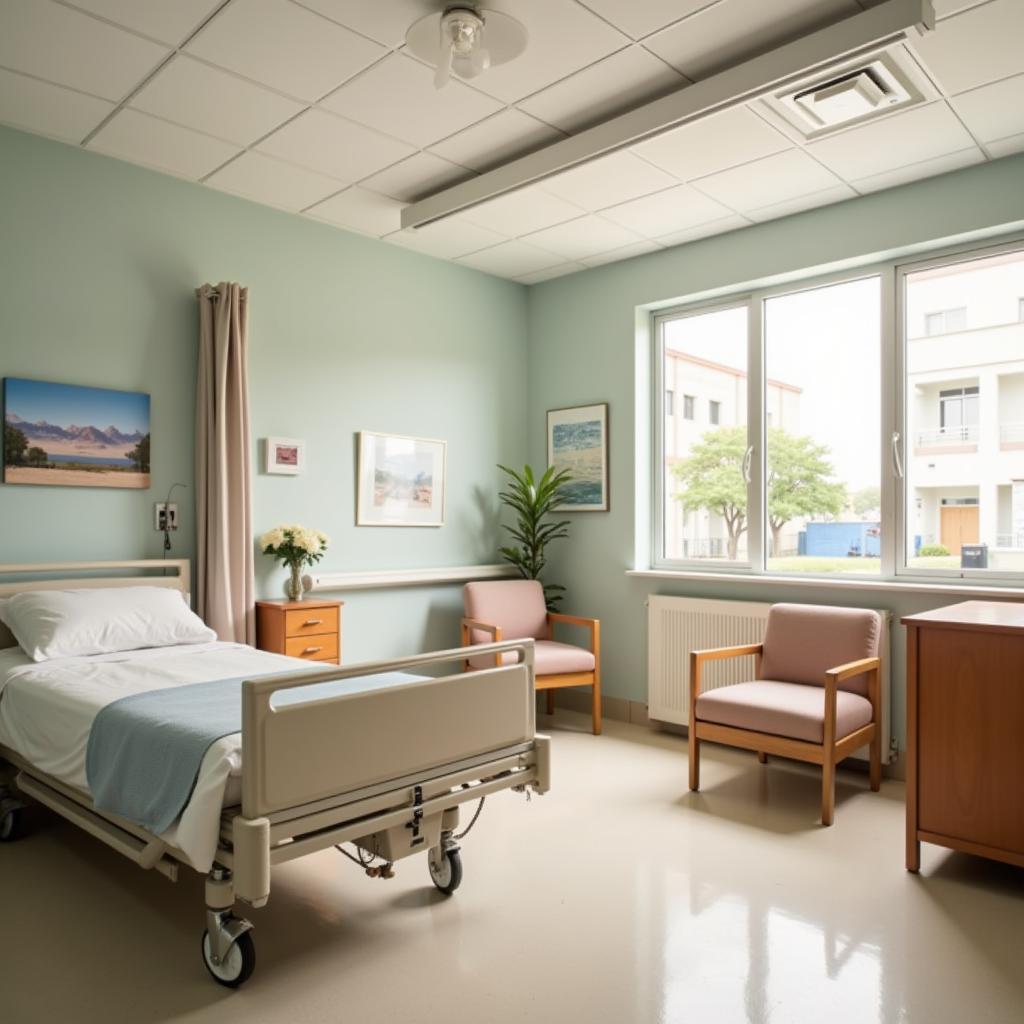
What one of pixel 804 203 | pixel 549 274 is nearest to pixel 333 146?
pixel 549 274

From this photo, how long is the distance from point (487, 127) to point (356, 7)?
0.96 m

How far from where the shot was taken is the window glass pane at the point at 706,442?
517 centimetres

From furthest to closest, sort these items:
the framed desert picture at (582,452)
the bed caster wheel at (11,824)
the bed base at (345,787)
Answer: the framed desert picture at (582,452) < the bed caster wheel at (11,824) < the bed base at (345,787)

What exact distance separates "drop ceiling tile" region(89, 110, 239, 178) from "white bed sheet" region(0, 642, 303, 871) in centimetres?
231

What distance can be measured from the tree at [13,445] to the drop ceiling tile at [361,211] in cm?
197

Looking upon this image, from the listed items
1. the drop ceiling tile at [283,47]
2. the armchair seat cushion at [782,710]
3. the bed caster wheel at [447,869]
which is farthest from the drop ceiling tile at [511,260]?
the bed caster wheel at [447,869]

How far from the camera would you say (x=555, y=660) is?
4895 mm

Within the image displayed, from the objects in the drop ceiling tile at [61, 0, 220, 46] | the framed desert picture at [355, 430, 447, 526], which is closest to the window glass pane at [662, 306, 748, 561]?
the framed desert picture at [355, 430, 447, 526]

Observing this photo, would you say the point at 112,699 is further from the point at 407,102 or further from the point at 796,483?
the point at 796,483

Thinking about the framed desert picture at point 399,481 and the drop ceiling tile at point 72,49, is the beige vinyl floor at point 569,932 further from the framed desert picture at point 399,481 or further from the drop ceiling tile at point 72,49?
the drop ceiling tile at point 72,49

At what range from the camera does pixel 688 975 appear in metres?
2.36

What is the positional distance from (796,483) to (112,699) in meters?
3.79

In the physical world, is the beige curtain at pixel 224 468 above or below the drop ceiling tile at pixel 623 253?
below

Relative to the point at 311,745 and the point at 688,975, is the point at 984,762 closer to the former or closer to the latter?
the point at 688,975
